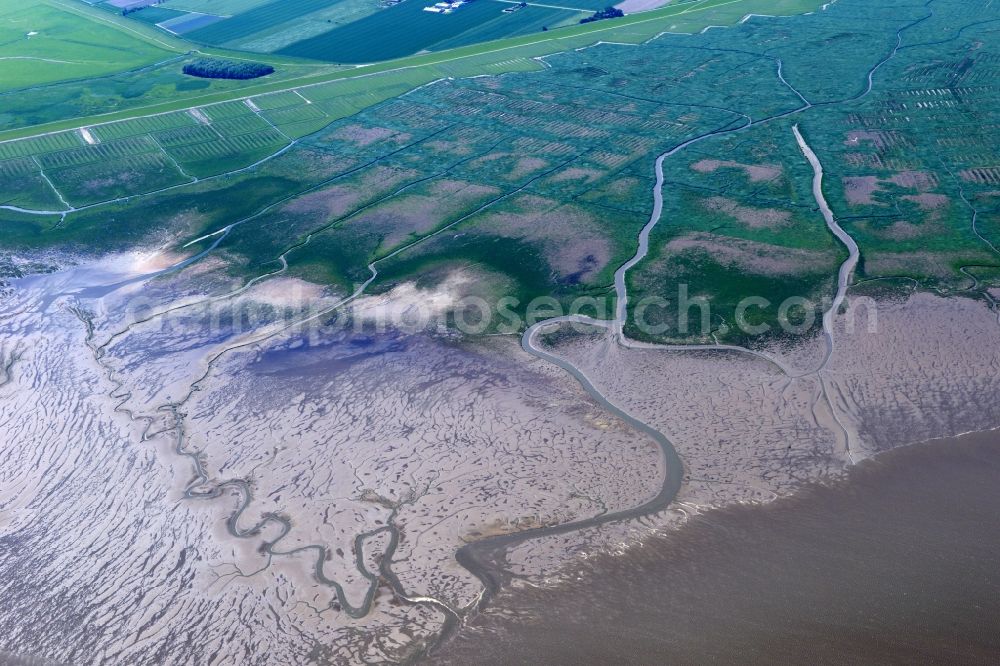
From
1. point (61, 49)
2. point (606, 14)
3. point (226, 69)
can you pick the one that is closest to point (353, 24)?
point (226, 69)

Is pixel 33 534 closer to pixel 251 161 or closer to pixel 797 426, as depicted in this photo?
pixel 797 426

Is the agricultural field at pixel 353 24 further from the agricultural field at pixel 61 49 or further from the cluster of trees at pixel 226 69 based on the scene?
the cluster of trees at pixel 226 69

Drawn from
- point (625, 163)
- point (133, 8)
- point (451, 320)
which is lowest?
point (451, 320)

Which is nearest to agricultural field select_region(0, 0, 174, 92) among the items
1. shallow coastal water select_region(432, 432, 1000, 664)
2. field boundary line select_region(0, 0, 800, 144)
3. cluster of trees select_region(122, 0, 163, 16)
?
cluster of trees select_region(122, 0, 163, 16)

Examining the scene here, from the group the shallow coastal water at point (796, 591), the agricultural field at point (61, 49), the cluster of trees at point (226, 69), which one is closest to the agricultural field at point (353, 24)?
the agricultural field at point (61, 49)

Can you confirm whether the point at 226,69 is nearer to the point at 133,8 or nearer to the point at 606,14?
the point at 133,8

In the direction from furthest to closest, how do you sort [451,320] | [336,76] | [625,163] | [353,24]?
[353,24] < [336,76] < [625,163] < [451,320]
